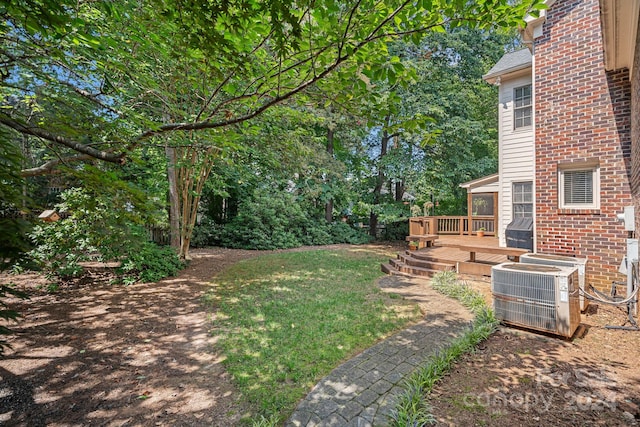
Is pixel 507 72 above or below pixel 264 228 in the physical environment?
above

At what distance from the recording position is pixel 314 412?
8.25ft

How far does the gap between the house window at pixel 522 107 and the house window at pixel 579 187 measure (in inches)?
126

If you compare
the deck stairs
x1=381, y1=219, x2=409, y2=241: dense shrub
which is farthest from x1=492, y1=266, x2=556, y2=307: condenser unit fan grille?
x1=381, y1=219, x2=409, y2=241: dense shrub

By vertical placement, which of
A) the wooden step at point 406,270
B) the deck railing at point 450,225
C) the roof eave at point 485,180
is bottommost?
the wooden step at point 406,270

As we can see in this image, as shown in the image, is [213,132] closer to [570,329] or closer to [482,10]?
[482,10]

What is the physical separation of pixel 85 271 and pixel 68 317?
3030mm

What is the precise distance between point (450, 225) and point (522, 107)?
5452 mm

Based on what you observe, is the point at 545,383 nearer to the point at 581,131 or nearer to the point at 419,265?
the point at 419,265

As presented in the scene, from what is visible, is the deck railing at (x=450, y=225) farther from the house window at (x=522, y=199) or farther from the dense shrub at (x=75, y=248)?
the dense shrub at (x=75, y=248)

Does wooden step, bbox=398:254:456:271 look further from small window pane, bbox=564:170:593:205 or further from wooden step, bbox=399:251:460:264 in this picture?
small window pane, bbox=564:170:593:205

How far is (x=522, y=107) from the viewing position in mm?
8812

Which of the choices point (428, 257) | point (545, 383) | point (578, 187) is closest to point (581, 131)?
point (578, 187)

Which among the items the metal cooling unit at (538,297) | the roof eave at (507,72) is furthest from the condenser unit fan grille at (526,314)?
the roof eave at (507,72)

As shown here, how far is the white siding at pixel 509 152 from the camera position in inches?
341
